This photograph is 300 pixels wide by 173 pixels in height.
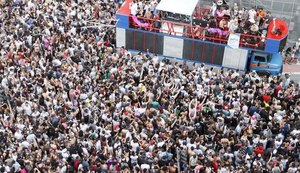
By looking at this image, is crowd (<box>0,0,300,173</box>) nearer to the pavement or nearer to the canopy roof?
the canopy roof

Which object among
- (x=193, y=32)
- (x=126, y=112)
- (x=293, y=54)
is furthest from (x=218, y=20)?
(x=126, y=112)

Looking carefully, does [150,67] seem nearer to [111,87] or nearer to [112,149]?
[111,87]

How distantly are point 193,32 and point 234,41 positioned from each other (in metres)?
2.08

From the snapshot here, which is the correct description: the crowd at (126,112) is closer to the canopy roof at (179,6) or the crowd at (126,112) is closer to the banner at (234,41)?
the banner at (234,41)

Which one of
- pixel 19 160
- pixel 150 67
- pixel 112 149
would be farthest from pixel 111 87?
pixel 19 160

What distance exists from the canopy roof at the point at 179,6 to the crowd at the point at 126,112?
8.18ft

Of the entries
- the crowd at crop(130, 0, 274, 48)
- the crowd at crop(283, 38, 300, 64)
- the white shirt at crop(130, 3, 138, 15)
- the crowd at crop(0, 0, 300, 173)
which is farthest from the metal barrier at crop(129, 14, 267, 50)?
the crowd at crop(283, 38, 300, 64)

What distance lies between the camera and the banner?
23781 mm

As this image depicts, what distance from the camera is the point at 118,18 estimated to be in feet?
82.3

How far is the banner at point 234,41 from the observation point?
23.8 metres

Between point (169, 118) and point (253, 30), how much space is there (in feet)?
22.4

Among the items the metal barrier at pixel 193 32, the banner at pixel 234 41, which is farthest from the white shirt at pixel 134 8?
the banner at pixel 234 41

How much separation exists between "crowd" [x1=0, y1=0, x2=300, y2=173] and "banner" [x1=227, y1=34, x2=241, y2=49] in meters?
1.60

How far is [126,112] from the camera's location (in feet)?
65.2
